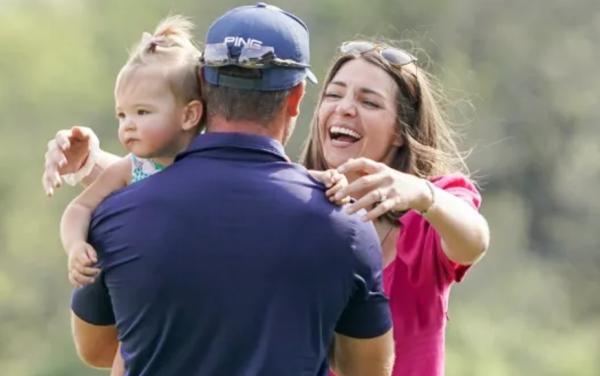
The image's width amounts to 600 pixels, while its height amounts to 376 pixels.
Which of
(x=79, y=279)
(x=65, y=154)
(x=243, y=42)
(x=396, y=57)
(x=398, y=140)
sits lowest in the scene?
(x=79, y=279)

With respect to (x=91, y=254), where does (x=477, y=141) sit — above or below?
above

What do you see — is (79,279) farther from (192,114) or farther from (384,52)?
(384,52)

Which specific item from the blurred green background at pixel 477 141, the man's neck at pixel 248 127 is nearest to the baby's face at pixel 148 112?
the man's neck at pixel 248 127

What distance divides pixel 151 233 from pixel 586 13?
20.5m

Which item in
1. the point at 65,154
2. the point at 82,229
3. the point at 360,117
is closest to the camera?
the point at 82,229

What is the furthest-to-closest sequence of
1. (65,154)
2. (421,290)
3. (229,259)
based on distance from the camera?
(421,290), (65,154), (229,259)

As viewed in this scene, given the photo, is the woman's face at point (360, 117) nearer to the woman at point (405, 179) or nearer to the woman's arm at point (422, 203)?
the woman at point (405, 179)

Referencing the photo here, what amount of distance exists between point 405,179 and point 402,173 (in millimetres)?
91

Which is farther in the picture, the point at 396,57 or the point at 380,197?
the point at 396,57

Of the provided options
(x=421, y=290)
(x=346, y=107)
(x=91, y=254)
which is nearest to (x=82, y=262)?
(x=91, y=254)

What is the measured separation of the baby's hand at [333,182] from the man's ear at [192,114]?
33cm

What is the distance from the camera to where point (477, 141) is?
1909cm

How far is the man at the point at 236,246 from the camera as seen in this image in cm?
379

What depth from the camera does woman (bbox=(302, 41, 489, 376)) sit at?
408cm
